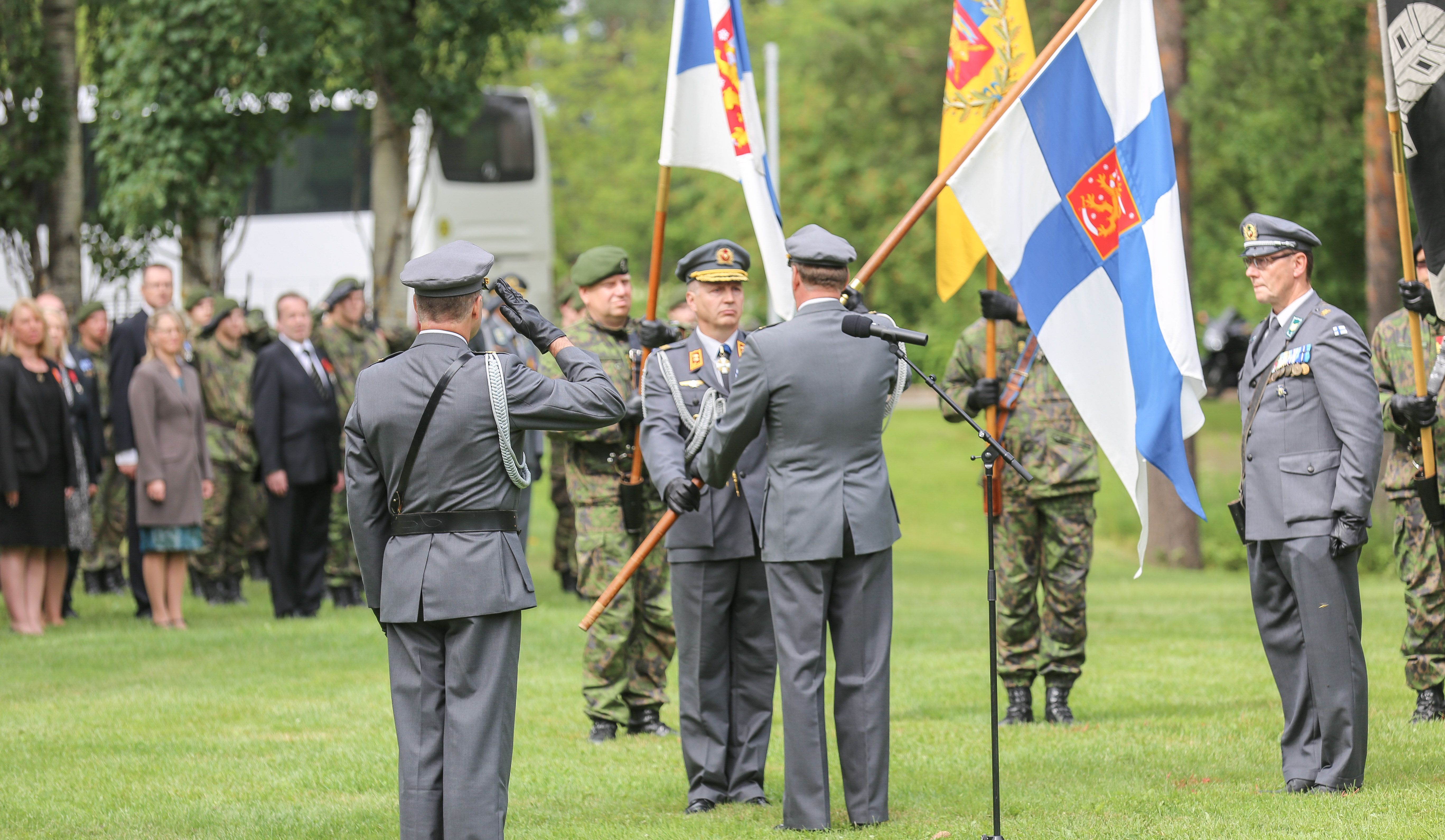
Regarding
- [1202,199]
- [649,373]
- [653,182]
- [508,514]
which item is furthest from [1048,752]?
[653,182]

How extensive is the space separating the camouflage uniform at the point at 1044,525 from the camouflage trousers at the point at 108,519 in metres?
8.45

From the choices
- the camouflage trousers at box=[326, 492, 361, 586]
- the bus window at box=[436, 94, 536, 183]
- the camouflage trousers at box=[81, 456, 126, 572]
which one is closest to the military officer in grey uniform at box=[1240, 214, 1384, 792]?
the camouflage trousers at box=[326, 492, 361, 586]

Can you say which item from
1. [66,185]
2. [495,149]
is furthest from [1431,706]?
[495,149]

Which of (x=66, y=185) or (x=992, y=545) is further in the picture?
(x=66, y=185)

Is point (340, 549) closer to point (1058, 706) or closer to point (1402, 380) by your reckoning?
point (1058, 706)

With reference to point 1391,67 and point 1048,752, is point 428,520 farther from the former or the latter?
point 1391,67

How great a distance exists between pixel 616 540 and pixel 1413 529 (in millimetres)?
4219

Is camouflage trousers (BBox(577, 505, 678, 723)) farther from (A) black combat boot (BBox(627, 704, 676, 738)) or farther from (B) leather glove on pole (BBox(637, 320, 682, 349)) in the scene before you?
(B) leather glove on pole (BBox(637, 320, 682, 349))

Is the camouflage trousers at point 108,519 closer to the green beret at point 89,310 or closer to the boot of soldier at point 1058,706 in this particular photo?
the green beret at point 89,310

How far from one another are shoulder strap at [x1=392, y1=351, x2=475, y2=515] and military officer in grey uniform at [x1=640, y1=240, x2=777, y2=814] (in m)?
1.60

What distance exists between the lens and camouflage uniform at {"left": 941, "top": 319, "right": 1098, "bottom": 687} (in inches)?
337

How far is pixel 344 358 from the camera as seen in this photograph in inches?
506

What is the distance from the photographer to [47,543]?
36.6ft

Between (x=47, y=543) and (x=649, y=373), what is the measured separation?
601 cm
